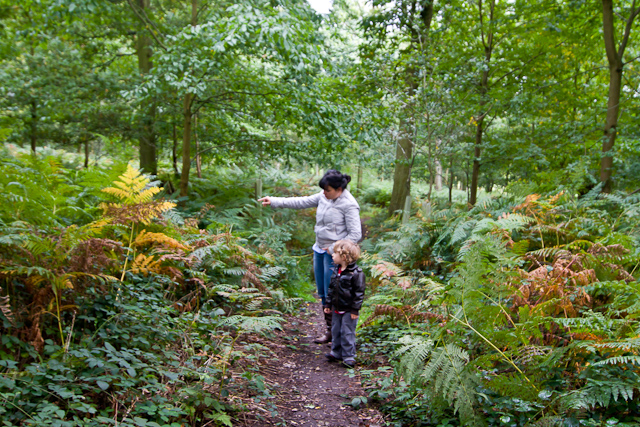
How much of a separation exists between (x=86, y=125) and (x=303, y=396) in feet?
26.9

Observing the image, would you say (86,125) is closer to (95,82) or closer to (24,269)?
(95,82)

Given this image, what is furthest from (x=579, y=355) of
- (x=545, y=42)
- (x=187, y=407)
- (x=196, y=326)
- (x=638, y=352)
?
(x=545, y=42)

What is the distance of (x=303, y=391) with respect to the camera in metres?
3.58

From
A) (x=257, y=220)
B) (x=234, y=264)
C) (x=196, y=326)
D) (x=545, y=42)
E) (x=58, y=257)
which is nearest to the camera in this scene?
(x=58, y=257)

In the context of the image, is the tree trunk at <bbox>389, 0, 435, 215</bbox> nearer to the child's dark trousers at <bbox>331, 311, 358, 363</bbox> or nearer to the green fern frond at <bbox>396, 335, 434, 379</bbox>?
the child's dark trousers at <bbox>331, 311, 358, 363</bbox>

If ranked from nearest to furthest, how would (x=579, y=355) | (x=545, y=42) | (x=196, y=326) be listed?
(x=579, y=355) → (x=196, y=326) → (x=545, y=42)

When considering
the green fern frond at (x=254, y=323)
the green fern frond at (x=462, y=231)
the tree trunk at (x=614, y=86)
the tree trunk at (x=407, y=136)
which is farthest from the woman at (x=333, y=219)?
the tree trunk at (x=614, y=86)

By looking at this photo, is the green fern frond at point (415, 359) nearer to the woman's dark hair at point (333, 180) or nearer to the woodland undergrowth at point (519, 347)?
the woodland undergrowth at point (519, 347)

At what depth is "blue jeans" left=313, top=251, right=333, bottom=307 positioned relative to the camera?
191 inches

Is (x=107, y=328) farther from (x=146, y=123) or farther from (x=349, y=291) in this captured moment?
(x=146, y=123)

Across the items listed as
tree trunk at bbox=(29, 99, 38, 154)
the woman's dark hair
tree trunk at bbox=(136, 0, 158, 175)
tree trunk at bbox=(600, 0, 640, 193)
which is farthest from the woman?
tree trunk at bbox=(29, 99, 38, 154)

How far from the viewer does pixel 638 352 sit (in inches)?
101

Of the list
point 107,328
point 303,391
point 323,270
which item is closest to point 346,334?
point 303,391

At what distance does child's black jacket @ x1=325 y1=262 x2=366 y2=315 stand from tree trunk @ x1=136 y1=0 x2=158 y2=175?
6479 mm
